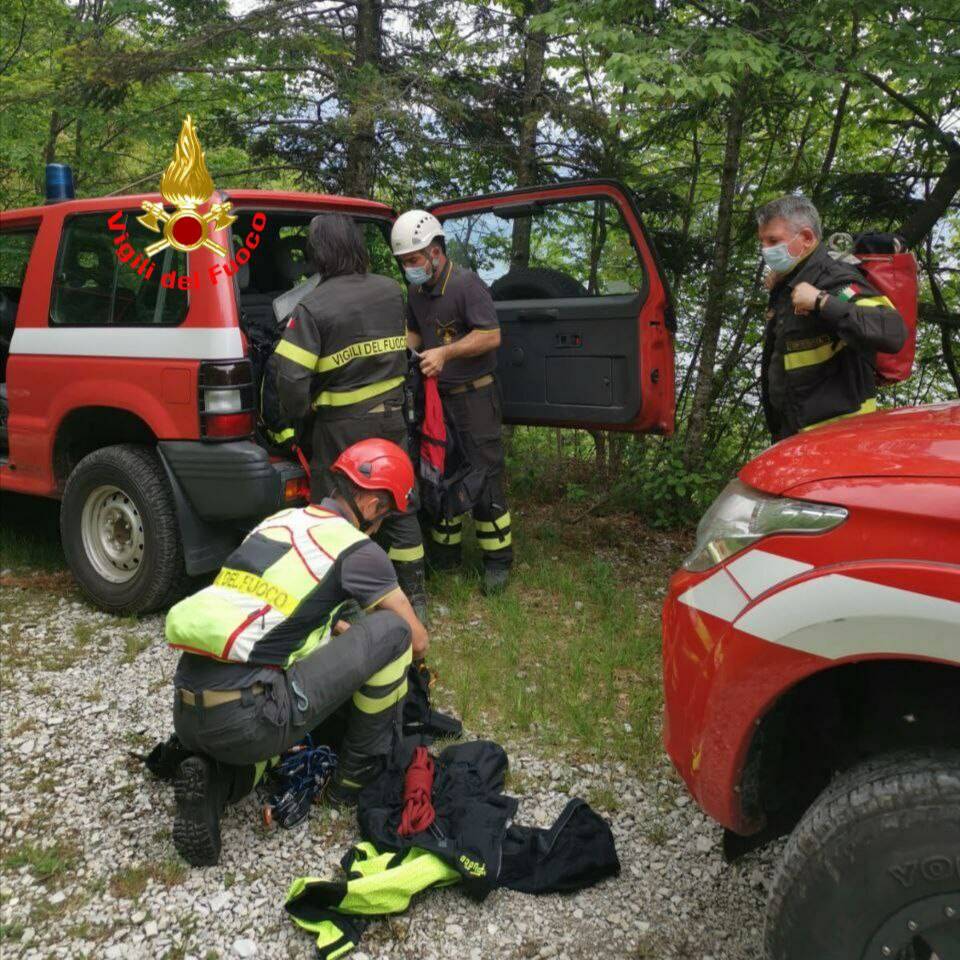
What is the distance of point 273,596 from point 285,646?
19 cm

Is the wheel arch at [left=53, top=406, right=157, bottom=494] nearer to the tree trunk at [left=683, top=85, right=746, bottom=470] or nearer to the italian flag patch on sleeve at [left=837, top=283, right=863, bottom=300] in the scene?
the italian flag patch on sleeve at [left=837, top=283, right=863, bottom=300]

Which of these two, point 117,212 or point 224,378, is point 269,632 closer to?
point 224,378

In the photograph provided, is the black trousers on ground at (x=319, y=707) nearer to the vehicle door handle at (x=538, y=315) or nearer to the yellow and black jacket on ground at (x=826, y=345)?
the yellow and black jacket on ground at (x=826, y=345)

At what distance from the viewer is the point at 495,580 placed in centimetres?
496

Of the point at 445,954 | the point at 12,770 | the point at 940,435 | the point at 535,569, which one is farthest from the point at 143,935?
the point at 535,569

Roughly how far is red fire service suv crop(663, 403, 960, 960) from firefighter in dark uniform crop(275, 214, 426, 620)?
234 cm

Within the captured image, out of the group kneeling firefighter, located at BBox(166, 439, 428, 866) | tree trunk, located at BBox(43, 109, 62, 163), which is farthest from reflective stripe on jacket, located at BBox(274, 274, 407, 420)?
tree trunk, located at BBox(43, 109, 62, 163)

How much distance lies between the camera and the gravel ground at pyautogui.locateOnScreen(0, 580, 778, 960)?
7.97 ft

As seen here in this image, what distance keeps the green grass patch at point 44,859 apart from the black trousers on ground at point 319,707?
1.69 ft

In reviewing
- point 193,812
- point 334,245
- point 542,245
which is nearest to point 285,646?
point 193,812

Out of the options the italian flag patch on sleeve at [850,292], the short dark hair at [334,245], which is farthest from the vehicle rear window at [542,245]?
the italian flag patch on sleeve at [850,292]

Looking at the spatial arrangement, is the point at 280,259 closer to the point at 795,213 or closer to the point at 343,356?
the point at 343,356

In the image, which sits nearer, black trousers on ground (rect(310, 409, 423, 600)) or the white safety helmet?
black trousers on ground (rect(310, 409, 423, 600))

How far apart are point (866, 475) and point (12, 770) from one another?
3067 mm
